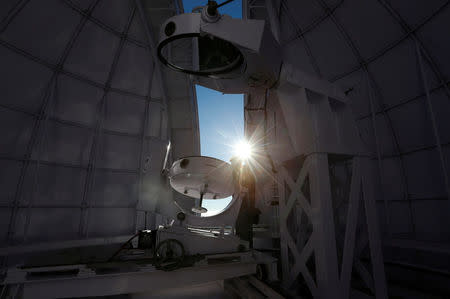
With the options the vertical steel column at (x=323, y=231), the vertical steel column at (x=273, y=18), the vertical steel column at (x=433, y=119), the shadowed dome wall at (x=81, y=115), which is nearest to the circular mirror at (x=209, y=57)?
the vertical steel column at (x=323, y=231)

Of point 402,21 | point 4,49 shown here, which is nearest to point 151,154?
point 4,49

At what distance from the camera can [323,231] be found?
3.50 meters

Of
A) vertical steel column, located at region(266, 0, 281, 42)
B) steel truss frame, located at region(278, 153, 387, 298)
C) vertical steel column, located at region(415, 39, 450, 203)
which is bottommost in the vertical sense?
steel truss frame, located at region(278, 153, 387, 298)

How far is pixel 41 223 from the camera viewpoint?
8.22 metres

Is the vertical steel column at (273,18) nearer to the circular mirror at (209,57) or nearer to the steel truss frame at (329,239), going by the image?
the circular mirror at (209,57)

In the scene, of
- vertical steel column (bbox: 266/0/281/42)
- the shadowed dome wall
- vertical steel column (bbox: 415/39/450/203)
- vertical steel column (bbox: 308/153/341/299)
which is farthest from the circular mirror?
vertical steel column (bbox: 266/0/281/42)

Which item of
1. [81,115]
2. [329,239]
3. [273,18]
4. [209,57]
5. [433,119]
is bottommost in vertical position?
[329,239]

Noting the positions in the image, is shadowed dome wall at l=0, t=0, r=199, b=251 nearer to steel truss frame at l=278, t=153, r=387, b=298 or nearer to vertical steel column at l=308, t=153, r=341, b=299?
steel truss frame at l=278, t=153, r=387, b=298

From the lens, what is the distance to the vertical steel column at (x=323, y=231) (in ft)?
11.1

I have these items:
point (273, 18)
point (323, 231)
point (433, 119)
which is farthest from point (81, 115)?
point (433, 119)

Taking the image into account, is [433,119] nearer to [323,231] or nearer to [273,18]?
[323,231]

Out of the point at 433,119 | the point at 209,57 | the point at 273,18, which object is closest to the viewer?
the point at 209,57

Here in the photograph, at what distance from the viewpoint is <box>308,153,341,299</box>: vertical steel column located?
338 cm

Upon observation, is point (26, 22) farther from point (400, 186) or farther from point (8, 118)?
point (400, 186)
